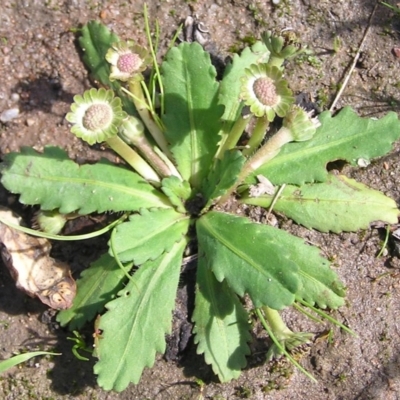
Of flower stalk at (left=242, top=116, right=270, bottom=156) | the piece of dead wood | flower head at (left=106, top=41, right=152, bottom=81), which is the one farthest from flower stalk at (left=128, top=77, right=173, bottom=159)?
the piece of dead wood

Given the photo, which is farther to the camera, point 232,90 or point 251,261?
point 232,90

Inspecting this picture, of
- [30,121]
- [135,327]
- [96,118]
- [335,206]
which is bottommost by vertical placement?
[335,206]

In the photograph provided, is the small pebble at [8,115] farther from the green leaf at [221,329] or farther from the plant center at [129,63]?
the green leaf at [221,329]

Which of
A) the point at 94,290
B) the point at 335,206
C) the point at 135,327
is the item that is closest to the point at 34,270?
the point at 94,290

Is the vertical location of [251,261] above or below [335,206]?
above

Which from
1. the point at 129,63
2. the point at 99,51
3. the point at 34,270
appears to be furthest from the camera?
the point at 99,51

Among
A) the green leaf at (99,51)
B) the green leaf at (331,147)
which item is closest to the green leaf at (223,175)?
the green leaf at (331,147)

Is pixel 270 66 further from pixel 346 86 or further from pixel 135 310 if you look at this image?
pixel 135 310

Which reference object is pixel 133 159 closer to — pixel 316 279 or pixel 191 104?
pixel 191 104
